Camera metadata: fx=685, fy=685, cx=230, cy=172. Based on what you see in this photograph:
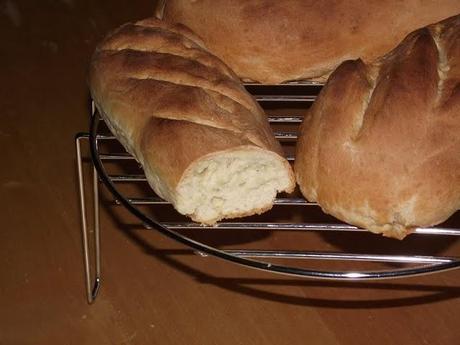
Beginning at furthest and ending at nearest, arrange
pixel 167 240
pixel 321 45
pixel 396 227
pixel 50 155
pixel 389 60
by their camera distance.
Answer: pixel 50 155 < pixel 167 240 < pixel 321 45 < pixel 389 60 < pixel 396 227

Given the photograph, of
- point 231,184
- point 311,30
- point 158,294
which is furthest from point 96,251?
point 311,30

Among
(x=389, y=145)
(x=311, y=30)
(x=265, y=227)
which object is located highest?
(x=311, y=30)

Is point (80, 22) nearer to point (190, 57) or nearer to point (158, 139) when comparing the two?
point (190, 57)

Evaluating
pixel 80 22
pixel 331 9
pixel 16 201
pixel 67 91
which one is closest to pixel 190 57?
pixel 331 9

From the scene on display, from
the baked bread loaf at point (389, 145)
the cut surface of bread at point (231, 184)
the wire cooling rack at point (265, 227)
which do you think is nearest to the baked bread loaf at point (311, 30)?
the wire cooling rack at point (265, 227)

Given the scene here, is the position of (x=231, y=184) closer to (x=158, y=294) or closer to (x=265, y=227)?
(x=265, y=227)

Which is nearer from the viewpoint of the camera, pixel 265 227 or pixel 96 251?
pixel 265 227
